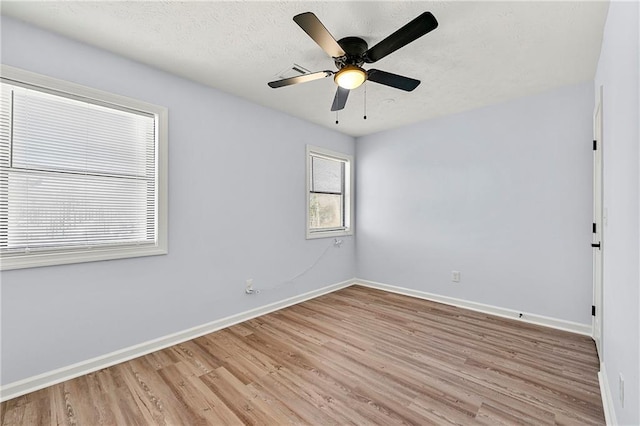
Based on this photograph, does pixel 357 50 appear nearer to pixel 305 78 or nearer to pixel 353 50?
pixel 353 50

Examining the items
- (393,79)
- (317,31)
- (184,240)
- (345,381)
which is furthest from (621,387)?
(184,240)

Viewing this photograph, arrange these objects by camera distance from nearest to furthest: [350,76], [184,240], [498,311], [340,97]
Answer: [350,76]
[340,97]
[184,240]
[498,311]

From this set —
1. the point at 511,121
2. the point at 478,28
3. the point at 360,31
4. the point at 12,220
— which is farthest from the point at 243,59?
the point at 511,121

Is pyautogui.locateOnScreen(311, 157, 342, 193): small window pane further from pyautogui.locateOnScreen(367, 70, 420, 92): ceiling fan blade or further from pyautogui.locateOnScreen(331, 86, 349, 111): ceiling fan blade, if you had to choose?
pyautogui.locateOnScreen(367, 70, 420, 92): ceiling fan blade

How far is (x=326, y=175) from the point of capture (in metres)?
4.66

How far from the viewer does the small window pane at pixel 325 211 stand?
4442mm

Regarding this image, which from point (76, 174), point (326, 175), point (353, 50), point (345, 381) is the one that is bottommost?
point (345, 381)

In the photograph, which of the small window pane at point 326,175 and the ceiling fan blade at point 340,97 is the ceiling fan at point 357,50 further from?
the small window pane at point 326,175

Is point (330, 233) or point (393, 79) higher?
point (393, 79)

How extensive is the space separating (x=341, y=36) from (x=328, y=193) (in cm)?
271

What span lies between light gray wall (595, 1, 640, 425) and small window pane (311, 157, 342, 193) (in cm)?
321

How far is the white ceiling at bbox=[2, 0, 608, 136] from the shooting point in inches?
74.4

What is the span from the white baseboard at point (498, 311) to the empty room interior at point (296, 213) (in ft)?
0.07

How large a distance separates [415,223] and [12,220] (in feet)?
14.0
